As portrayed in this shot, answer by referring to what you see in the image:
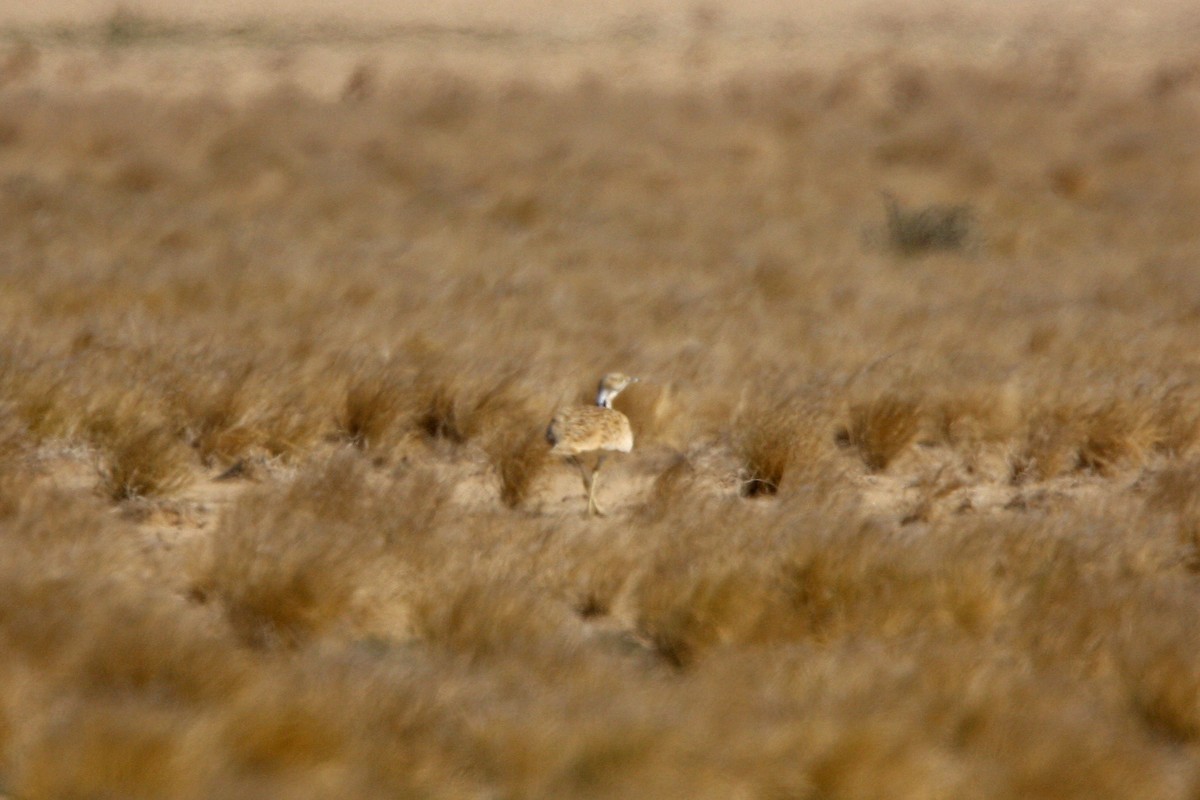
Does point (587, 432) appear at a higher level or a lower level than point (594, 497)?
higher

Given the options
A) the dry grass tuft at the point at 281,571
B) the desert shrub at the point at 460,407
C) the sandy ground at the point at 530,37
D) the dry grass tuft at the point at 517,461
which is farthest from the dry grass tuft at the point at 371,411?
the sandy ground at the point at 530,37

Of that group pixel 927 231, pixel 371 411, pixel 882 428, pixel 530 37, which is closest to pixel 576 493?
pixel 371 411

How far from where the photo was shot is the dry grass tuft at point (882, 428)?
7.19m

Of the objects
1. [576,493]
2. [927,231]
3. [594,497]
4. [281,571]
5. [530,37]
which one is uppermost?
[281,571]

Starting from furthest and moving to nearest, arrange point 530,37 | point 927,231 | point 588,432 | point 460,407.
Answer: point 530,37 < point 927,231 < point 460,407 < point 588,432

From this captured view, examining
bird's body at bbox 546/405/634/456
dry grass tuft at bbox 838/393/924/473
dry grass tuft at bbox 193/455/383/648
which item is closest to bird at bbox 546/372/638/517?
bird's body at bbox 546/405/634/456

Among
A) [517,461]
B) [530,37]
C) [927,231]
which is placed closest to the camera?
[517,461]

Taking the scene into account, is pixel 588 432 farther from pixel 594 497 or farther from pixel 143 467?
pixel 143 467

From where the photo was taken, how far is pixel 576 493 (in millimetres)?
6707

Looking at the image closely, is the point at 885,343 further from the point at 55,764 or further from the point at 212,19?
the point at 212,19

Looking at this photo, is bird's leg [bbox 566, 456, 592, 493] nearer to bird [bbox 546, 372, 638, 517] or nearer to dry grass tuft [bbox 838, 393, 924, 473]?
bird [bbox 546, 372, 638, 517]

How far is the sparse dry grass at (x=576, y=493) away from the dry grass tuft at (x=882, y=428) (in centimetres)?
2

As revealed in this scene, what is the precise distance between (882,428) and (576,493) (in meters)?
1.53

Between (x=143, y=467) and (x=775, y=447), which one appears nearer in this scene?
(x=143, y=467)
